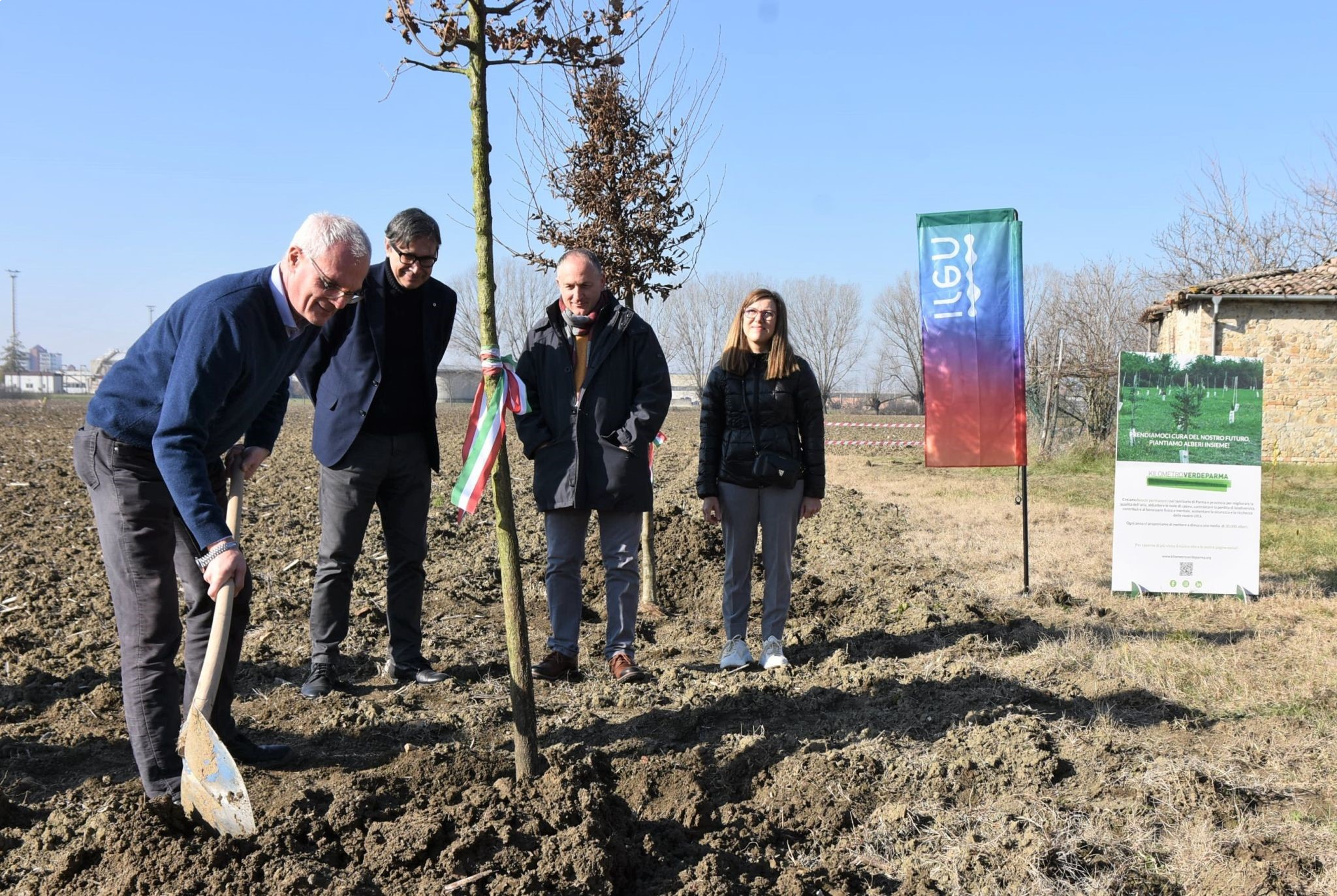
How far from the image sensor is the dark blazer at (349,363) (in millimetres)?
4215

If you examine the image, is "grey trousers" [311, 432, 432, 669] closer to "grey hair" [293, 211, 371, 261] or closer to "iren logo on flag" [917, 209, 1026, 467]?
"grey hair" [293, 211, 371, 261]

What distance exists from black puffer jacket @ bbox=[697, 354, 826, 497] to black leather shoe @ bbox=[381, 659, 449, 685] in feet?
5.18

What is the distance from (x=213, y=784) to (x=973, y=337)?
529 centimetres

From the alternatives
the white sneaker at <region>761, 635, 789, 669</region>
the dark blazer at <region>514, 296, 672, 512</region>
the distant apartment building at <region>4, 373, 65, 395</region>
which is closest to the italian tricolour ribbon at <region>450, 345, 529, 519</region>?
the dark blazer at <region>514, 296, 672, 512</region>

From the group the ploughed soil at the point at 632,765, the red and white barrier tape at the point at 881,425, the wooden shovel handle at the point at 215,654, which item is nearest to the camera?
the ploughed soil at the point at 632,765

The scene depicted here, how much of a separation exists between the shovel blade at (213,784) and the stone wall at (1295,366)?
21075 millimetres

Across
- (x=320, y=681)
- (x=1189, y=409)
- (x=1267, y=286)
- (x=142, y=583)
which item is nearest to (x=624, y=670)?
(x=320, y=681)

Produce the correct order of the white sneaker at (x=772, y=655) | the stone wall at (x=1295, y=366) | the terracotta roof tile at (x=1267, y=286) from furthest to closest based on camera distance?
the stone wall at (x=1295, y=366) < the terracotta roof tile at (x=1267, y=286) < the white sneaker at (x=772, y=655)

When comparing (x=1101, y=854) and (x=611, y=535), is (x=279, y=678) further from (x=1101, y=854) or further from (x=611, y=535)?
(x=1101, y=854)

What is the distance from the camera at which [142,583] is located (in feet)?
10.0

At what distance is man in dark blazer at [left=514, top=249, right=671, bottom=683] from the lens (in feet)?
14.9

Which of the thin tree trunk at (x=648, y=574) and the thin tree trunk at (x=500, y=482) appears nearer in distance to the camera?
the thin tree trunk at (x=500, y=482)

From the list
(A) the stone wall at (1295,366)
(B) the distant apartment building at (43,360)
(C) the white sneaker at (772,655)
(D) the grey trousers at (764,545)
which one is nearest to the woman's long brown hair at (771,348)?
(D) the grey trousers at (764,545)

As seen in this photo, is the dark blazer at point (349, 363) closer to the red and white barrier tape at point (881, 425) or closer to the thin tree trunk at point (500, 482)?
the thin tree trunk at point (500, 482)
